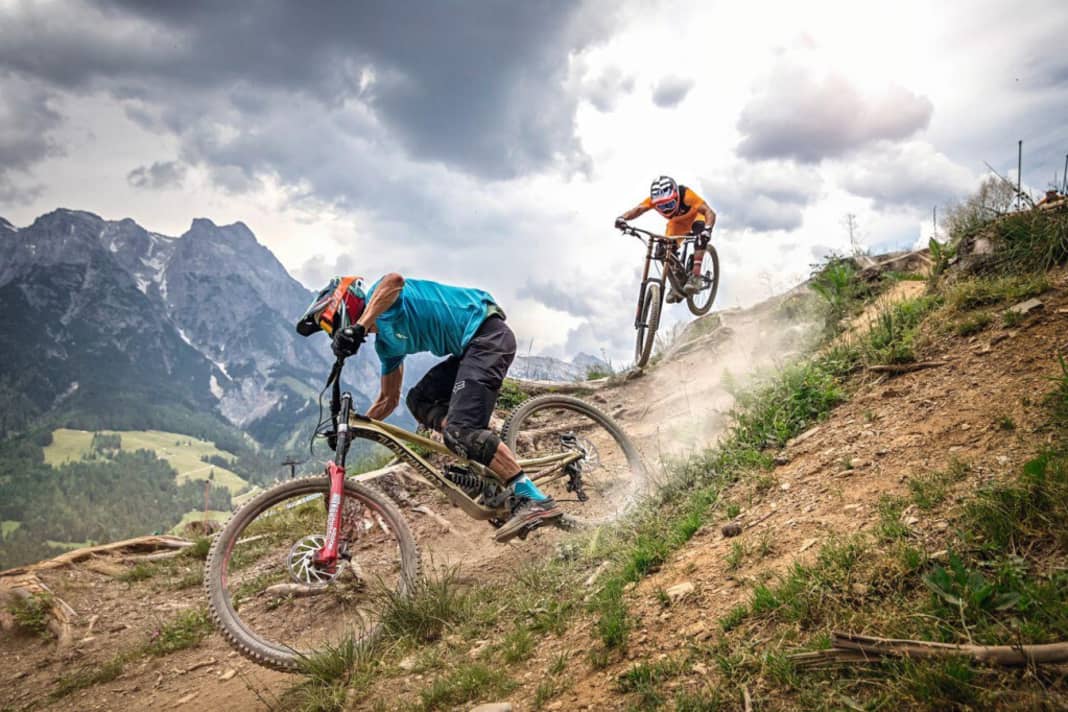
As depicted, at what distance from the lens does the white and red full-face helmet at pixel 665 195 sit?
11.2m

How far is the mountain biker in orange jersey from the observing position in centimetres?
1128

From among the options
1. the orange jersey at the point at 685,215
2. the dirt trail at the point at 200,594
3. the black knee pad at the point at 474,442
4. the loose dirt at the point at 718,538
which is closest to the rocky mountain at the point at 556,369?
the dirt trail at the point at 200,594

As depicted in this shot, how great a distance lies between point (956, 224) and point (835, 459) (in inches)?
263

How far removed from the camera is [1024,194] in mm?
6844

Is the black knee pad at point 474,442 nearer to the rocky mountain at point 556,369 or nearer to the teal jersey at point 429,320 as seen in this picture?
the teal jersey at point 429,320

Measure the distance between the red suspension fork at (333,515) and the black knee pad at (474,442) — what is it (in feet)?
3.16

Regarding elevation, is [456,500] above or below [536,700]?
above

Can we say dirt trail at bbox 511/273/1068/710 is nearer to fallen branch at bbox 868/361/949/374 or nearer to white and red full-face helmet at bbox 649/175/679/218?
fallen branch at bbox 868/361/949/374

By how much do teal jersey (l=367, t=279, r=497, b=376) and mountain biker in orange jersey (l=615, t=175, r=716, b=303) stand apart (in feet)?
21.4

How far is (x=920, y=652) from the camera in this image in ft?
7.32

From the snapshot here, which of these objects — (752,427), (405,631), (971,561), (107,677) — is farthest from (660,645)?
(107,677)

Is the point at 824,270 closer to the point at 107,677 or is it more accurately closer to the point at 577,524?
the point at 577,524

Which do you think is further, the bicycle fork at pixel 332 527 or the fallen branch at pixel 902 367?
the fallen branch at pixel 902 367

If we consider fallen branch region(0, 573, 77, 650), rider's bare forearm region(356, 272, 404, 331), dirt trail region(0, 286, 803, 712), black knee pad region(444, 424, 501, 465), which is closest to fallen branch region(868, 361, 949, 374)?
dirt trail region(0, 286, 803, 712)
